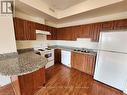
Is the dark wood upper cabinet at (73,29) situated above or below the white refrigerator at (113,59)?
above

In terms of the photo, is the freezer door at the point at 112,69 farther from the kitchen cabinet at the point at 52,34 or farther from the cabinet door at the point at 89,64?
the kitchen cabinet at the point at 52,34

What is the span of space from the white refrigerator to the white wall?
286 centimetres

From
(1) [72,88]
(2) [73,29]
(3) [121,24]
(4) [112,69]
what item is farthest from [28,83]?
(3) [121,24]

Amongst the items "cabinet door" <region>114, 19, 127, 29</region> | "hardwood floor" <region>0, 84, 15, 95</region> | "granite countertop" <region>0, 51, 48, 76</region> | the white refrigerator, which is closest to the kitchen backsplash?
"granite countertop" <region>0, 51, 48, 76</region>

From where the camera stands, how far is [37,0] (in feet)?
7.52

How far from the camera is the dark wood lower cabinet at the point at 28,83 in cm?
152


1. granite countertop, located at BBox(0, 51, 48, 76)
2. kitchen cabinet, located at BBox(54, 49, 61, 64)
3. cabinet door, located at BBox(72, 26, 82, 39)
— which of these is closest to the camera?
granite countertop, located at BBox(0, 51, 48, 76)

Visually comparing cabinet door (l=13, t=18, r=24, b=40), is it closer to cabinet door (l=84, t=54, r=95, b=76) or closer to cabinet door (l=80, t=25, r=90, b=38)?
cabinet door (l=80, t=25, r=90, b=38)

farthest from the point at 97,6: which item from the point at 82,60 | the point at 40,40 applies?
the point at 40,40

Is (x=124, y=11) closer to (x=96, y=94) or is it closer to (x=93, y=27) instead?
(x=93, y=27)

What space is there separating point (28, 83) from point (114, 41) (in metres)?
2.54

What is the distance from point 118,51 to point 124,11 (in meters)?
1.43

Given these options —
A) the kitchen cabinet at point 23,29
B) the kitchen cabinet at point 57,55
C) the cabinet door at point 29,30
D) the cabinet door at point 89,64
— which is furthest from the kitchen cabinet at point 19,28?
the cabinet door at point 89,64

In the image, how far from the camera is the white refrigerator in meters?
1.97
